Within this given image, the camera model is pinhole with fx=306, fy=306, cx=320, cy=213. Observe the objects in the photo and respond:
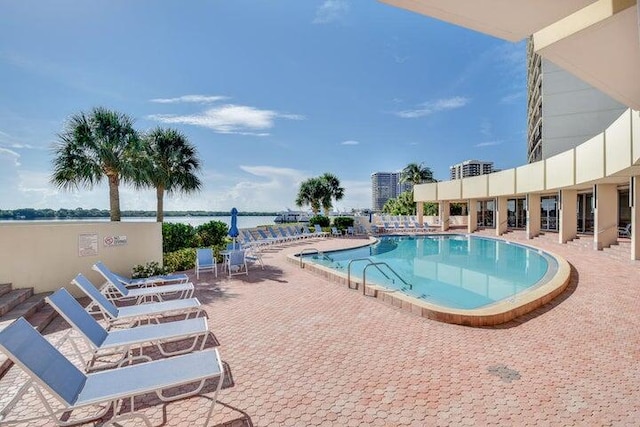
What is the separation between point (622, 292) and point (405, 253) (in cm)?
1042

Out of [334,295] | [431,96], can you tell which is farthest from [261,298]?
[431,96]

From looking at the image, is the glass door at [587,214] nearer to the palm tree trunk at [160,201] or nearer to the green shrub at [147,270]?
the green shrub at [147,270]

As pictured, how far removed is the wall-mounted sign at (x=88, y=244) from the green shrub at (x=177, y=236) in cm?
Answer: 440

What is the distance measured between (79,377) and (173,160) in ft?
50.8

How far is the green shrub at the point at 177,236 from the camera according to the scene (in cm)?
1302

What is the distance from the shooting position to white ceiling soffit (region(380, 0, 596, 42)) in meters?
2.97

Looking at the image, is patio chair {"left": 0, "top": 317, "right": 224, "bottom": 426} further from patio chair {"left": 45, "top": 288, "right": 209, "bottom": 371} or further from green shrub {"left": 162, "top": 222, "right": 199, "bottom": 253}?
green shrub {"left": 162, "top": 222, "right": 199, "bottom": 253}

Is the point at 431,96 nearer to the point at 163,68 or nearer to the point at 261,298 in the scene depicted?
the point at 163,68

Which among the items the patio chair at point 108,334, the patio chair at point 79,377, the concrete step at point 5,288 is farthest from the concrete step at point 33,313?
the patio chair at point 79,377

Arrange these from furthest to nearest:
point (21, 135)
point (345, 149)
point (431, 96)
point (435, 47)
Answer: point (345, 149) < point (431, 96) < point (435, 47) < point (21, 135)

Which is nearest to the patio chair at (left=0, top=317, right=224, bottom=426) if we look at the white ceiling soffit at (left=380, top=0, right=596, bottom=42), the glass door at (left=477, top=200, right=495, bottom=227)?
the white ceiling soffit at (left=380, top=0, right=596, bottom=42)

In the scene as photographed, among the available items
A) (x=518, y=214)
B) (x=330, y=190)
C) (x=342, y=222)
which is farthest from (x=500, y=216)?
(x=330, y=190)

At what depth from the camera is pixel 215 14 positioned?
13.7 meters

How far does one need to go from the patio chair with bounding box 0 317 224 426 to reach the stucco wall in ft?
18.2
